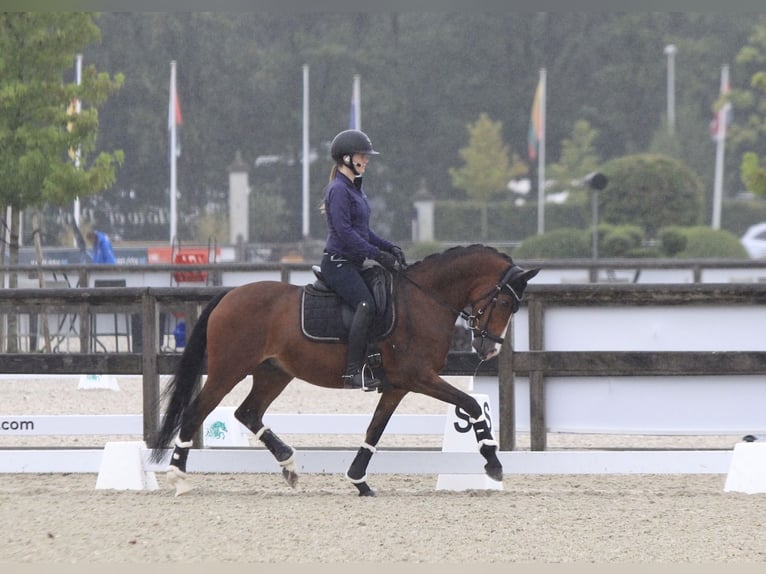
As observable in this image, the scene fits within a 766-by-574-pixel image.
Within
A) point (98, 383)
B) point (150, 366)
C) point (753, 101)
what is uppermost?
point (753, 101)

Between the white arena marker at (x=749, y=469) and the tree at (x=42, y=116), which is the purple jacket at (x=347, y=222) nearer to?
the white arena marker at (x=749, y=469)

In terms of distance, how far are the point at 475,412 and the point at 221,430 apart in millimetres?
2724

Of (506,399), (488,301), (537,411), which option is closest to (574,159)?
(537,411)

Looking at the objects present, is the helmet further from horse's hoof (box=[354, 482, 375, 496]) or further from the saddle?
horse's hoof (box=[354, 482, 375, 496])

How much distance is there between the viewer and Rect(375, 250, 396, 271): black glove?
8.44 metres

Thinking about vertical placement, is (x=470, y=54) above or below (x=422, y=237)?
above

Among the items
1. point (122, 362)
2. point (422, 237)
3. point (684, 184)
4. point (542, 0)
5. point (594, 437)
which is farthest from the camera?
point (422, 237)

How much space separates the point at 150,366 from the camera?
9672 mm

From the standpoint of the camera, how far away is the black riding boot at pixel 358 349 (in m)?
8.34

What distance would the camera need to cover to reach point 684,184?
4022 cm

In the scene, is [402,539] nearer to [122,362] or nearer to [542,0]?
[122,362]

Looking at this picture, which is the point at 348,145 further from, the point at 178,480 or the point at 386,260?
the point at 178,480

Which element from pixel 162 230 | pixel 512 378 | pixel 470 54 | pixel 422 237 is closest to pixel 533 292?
pixel 512 378

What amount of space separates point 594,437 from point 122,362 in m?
4.24
